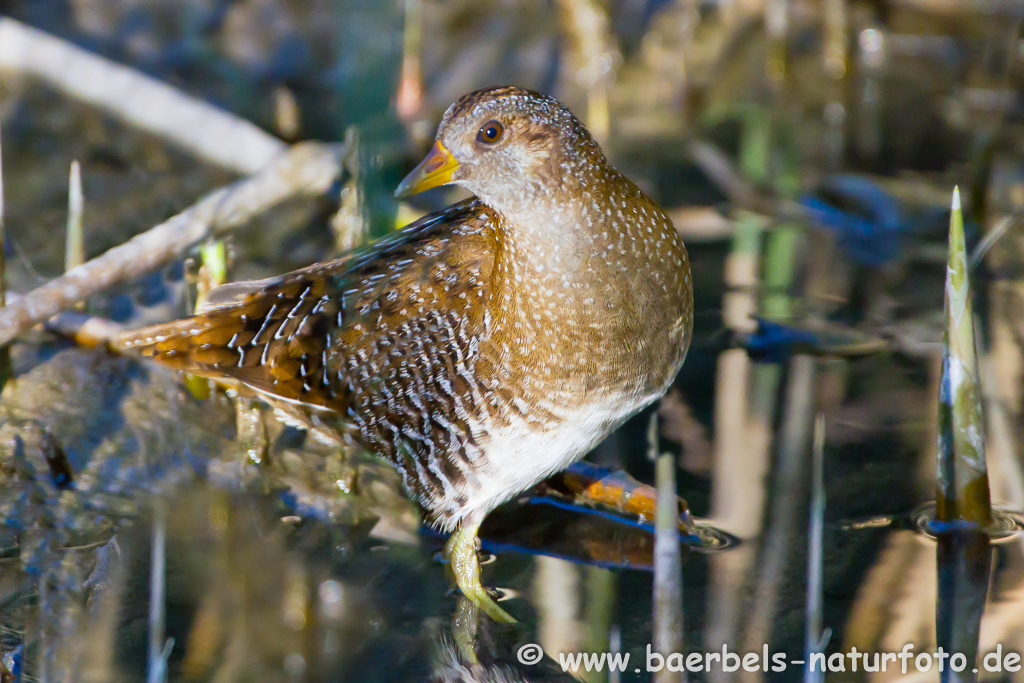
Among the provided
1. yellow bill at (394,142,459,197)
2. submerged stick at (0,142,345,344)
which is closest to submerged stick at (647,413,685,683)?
yellow bill at (394,142,459,197)

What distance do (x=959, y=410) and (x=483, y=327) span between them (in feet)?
3.82

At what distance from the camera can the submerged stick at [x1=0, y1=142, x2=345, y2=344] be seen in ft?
10.1

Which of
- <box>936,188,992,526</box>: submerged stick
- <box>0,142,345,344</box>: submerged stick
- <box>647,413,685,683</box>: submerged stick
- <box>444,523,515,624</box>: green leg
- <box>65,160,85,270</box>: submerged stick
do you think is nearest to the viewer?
<box>647,413,685,683</box>: submerged stick

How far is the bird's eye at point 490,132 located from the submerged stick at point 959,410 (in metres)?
1.03

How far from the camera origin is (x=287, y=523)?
10.1ft

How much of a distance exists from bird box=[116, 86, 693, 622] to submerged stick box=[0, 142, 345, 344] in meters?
0.29

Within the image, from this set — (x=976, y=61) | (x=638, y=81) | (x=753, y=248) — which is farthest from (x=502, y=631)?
(x=976, y=61)

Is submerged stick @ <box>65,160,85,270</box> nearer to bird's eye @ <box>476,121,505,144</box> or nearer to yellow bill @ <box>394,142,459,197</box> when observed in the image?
yellow bill @ <box>394,142,459,197</box>

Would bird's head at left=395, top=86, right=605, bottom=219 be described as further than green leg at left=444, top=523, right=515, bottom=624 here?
No

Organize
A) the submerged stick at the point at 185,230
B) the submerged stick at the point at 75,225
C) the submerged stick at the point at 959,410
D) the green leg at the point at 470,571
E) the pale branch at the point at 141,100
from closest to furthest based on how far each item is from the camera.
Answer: the submerged stick at the point at 959,410 < the green leg at the point at 470,571 < the submerged stick at the point at 185,230 < the submerged stick at the point at 75,225 < the pale branch at the point at 141,100

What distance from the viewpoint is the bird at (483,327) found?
2.66 meters

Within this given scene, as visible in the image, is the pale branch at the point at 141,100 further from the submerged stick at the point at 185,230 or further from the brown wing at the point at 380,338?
the brown wing at the point at 380,338

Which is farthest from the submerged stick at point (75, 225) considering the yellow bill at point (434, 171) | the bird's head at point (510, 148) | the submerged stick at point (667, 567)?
the submerged stick at point (667, 567)

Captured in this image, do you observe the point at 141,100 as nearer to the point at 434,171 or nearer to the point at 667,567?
the point at 434,171
